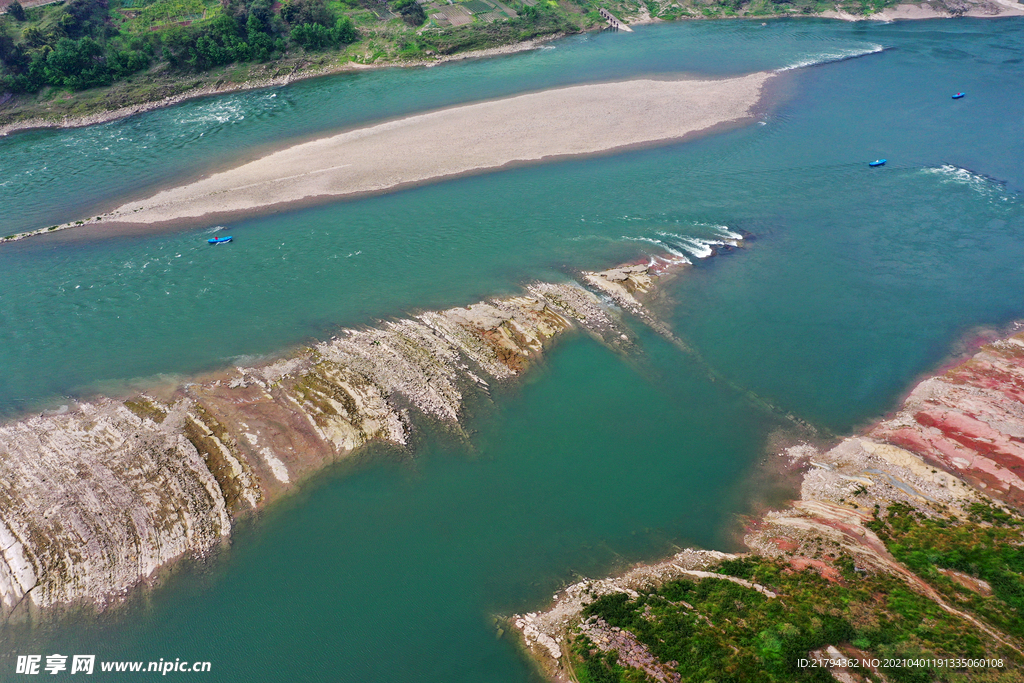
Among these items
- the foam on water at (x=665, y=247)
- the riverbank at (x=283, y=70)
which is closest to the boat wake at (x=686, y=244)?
the foam on water at (x=665, y=247)

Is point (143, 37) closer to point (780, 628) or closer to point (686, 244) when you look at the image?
point (686, 244)

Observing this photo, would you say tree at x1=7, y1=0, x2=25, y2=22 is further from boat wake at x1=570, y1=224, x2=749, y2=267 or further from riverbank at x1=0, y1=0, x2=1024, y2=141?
boat wake at x1=570, y1=224, x2=749, y2=267

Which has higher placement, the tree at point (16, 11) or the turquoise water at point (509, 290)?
the tree at point (16, 11)

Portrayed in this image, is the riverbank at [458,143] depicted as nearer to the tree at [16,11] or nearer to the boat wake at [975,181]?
the boat wake at [975,181]

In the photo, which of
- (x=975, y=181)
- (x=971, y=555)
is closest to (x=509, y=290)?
(x=971, y=555)

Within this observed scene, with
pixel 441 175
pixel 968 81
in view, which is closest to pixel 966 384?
pixel 441 175
